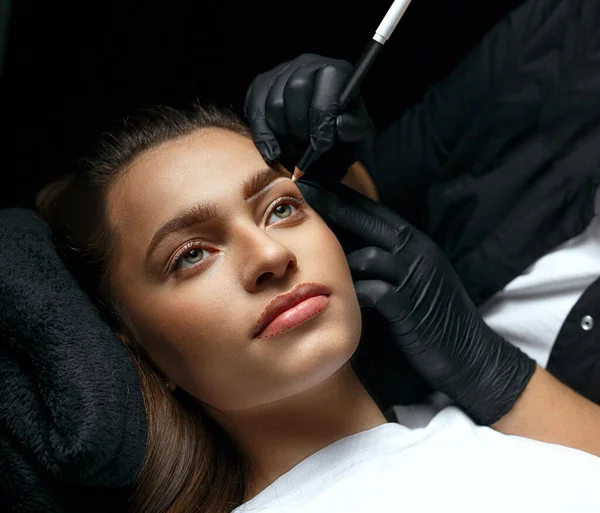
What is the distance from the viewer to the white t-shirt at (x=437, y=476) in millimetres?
1222

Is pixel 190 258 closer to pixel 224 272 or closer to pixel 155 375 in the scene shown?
pixel 224 272

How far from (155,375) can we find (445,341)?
543 mm

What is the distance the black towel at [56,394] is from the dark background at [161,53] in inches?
16.3

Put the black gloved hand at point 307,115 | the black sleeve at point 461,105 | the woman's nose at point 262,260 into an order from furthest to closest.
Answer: the black sleeve at point 461,105 < the black gloved hand at point 307,115 < the woman's nose at point 262,260

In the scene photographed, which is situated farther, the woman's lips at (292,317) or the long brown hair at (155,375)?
the long brown hair at (155,375)

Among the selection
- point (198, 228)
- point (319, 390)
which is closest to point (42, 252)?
point (198, 228)

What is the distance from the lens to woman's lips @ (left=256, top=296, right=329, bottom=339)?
3.88 ft

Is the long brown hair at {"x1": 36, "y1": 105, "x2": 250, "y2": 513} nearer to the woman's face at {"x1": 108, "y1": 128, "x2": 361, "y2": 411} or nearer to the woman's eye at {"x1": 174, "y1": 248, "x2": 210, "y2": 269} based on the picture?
the woman's face at {"x1": 108, "y1": 128, "x2": 361, "y2": 411}

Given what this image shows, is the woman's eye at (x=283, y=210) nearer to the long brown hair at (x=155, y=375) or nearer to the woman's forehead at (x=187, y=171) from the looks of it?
the woman's forehead at (x=187, y=171)

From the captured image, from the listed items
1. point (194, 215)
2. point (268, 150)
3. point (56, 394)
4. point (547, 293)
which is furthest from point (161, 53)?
point (547, 293)

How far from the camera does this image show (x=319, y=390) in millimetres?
1329

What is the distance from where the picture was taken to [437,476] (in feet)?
4.15

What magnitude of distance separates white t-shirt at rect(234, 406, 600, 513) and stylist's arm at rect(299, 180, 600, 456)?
7 cm

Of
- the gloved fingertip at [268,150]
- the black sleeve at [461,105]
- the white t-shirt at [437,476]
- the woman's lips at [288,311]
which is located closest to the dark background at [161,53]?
the black sleeve at [461,105]
